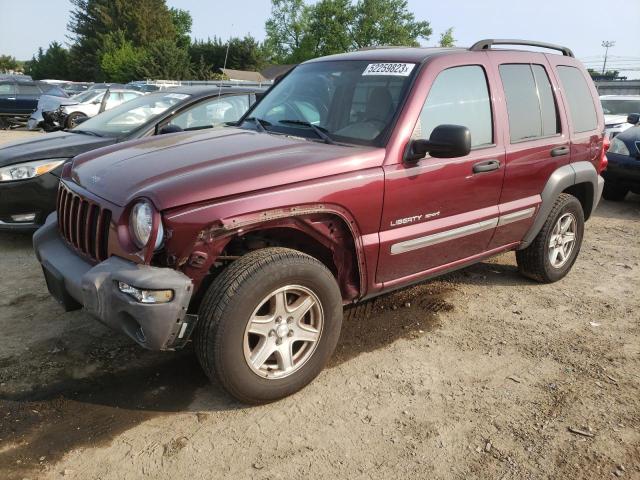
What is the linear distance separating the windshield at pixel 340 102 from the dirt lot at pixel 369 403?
141cm

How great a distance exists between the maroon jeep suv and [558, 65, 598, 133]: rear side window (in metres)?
0.07

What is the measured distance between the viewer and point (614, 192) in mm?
8422

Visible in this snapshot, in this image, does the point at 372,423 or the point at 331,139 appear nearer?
the point at 372,423

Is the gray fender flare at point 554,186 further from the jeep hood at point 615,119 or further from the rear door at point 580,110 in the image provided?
the jeep hood at point 615,119

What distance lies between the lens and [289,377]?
292 centimetres

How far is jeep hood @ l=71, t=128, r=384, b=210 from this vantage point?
8.48 feet

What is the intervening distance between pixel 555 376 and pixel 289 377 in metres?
1.63

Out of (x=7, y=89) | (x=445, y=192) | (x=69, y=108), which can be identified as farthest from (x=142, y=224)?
(x=7, y=89)

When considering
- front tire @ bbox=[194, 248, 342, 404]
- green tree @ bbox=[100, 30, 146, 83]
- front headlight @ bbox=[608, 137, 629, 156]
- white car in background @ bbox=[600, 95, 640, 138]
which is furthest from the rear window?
green tree @ bbox=[100, 30, 146, 83]

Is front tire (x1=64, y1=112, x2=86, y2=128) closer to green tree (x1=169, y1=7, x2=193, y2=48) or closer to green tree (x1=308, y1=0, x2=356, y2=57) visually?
green tree (x1=308, y1=0, x2=356, y2=57)

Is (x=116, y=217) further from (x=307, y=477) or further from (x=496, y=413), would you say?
(x=496, y=413)

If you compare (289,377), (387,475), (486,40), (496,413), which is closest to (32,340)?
(289,377)

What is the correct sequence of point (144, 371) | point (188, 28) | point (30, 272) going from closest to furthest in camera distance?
point (144, 371) → point (30, 272) → point (188, 28)

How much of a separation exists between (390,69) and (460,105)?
1.72 feet
